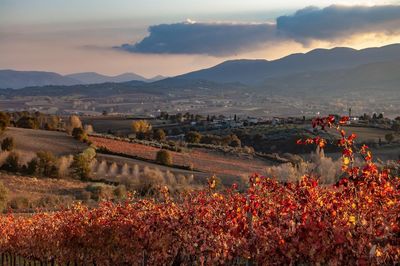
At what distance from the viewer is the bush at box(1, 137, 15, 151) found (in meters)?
62.9

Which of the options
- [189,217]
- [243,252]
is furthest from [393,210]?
[189,217]

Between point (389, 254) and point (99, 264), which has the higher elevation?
point (389, 254)

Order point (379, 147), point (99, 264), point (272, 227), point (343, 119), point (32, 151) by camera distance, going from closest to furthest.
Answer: point (343, 119)
point (272, 227)
point (99, 264)
point (32, 151)
point (379, 147)

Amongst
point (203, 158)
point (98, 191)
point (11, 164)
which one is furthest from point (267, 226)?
point (203, 158)

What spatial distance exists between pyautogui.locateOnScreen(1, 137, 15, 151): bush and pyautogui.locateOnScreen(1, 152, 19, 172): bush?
347 cm

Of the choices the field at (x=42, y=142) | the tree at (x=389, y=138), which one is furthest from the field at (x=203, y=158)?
the tree at (x=389, y=138)

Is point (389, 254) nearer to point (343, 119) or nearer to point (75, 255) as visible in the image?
point (343, 119)

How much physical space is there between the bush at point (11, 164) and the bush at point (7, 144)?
3468 mm

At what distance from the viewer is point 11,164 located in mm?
59094

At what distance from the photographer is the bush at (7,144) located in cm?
6294

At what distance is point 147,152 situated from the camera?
73.7m

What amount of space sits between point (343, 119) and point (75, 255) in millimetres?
9192

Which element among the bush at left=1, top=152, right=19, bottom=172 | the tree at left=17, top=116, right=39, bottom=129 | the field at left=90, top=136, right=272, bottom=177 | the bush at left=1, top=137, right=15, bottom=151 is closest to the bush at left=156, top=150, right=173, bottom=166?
the field at left=90, top=136, right=272, bottom=177

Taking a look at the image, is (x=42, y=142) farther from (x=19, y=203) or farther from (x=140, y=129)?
(x=140, y=129)
